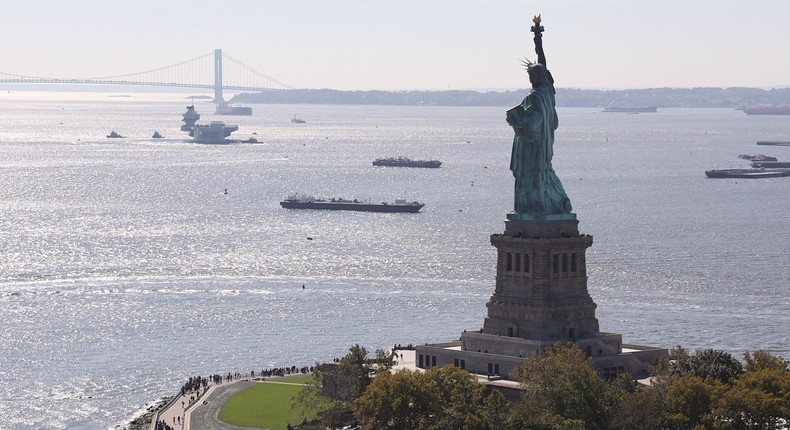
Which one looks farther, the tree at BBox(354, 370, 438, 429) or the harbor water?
the harbor water

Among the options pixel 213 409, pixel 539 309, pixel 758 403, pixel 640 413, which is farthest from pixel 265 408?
pixel 758 403

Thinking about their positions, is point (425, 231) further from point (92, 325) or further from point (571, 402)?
point (571, 402)

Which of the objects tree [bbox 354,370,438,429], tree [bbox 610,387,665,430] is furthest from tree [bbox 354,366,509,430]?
tree [bbox 610,387,665,430]

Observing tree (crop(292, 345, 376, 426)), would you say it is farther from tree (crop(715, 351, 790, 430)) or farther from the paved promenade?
tree (crop(715, 351, 790, 430))

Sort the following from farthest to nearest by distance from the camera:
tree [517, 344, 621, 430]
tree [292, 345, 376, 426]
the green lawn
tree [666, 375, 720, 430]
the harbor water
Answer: the harbor water, the green lawn, tree [292, 345, 376, 426], tree [517, 344, 621, 430], tree [666, 375, 720, 430]

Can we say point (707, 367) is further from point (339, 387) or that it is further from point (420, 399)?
point (339, 387)
